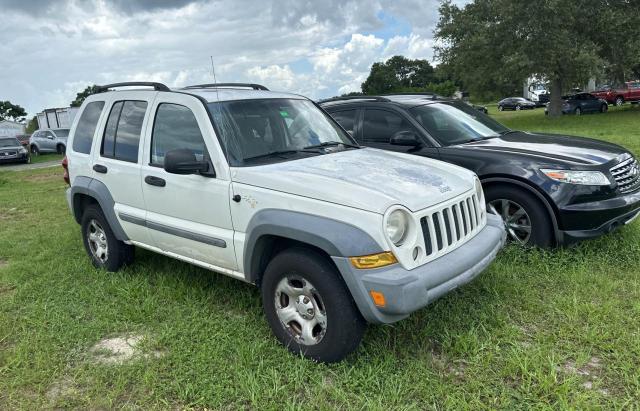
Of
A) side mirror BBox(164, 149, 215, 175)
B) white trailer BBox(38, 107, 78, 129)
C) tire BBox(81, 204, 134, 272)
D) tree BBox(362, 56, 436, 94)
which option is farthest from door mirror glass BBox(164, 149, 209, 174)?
tree BBox(362, 56, 436, 94)

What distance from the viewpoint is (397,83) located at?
8175cm

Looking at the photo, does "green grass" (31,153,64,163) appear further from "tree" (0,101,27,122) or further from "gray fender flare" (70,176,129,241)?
"tree" (0,101,27,122)

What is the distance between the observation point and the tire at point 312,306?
3.15 metres

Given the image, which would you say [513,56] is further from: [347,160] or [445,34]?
[347,160]

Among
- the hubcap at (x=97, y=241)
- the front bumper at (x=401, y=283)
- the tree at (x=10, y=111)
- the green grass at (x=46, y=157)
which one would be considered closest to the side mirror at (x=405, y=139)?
the front bumper at (x=401, y=283)

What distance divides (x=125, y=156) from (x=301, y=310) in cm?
240

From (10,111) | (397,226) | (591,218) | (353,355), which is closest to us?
(397,226)

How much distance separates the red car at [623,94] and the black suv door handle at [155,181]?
3476 centimetres

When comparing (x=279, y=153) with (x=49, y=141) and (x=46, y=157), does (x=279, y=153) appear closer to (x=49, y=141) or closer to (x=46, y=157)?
(x=46, y=157)

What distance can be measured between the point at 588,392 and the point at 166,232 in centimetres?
322

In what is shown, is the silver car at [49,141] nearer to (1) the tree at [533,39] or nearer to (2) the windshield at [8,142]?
(2) the windshield at [8,142]

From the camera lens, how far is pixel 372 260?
9.86ft

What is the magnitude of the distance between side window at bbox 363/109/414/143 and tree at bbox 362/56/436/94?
71.8 m

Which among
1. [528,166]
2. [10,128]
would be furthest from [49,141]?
[528,166]
